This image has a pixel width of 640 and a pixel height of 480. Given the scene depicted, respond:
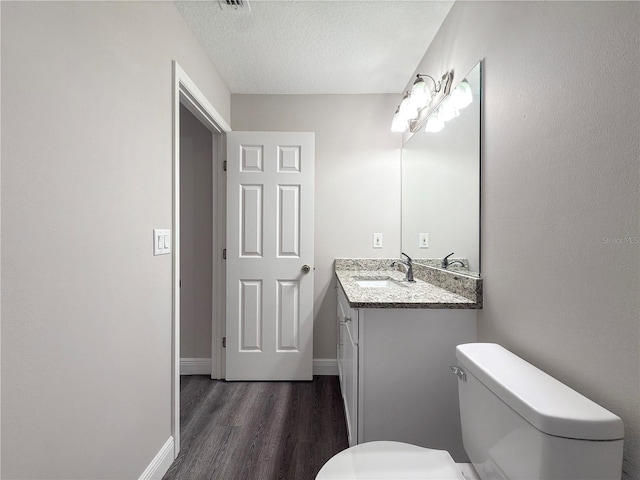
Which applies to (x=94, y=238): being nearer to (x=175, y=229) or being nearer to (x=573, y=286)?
(x=175, y=229)

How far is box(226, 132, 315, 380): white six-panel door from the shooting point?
2.39 meters

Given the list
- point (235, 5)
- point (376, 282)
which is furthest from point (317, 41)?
point (376, 282)

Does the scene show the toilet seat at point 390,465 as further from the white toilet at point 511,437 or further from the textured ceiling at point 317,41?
the textured ceiling at point 317,41

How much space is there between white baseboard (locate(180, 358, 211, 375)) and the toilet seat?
6.24 feet

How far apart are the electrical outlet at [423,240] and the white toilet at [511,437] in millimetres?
989

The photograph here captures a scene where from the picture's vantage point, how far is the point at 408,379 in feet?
4.38

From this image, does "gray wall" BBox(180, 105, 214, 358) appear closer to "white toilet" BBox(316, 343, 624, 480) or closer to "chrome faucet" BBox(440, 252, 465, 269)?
"chrome faucet" BBox(440, 252, 465, 269)

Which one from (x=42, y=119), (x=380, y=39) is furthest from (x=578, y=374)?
(x=380, y=39)

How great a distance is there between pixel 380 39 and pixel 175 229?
5.33ft

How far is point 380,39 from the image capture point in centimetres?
185

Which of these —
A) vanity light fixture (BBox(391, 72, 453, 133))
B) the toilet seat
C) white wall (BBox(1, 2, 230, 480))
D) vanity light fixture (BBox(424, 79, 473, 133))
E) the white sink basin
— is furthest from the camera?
the white sink basin

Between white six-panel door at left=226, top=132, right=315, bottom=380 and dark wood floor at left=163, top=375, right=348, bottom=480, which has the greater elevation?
white six-panel door at left=226, top=132, right=315, bottom=380

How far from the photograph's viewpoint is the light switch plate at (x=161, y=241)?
54.1 inches

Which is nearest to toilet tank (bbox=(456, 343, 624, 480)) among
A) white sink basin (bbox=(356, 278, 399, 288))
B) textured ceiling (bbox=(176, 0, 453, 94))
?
white sink basin (bbox=(356, 278, 399, 288))
